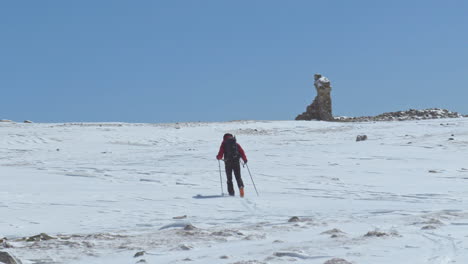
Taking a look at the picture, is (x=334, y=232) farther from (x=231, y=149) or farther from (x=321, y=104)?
(x=321, y=104)

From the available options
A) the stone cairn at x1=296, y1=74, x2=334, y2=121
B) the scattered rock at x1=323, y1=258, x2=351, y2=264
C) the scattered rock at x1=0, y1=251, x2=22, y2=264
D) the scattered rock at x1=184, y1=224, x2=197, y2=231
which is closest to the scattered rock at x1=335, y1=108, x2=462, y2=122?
the stone cairn at x1=296, y1=74, x2=334, y2=121

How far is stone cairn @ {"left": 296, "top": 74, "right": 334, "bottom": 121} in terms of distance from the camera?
163ft

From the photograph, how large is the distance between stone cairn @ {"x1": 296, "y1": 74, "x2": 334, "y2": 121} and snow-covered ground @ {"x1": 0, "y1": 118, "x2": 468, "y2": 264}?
18.8 meters

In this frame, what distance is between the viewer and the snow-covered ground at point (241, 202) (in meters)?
7.28

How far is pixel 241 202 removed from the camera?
13.3 m

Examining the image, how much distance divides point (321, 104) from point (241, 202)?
38.0 metres

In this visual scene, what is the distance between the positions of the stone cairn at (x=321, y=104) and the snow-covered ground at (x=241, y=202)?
18777 mm

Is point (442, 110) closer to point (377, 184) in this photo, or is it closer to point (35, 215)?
point (377, 184)

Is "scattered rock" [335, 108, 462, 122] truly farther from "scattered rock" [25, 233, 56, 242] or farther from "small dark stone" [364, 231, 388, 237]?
"scattered rock" [25, 233, 56, 242]

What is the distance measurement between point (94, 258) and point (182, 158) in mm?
16521

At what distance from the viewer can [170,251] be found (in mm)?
7344

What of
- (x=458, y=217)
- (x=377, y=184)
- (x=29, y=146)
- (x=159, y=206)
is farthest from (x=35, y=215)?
(x=29, y=146)

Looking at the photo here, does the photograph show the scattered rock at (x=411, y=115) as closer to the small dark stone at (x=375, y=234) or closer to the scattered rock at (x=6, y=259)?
the small dark stone at (x=375, y=234)

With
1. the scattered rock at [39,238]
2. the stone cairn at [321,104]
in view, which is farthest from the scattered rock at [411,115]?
the scattered rock at [39,238]
